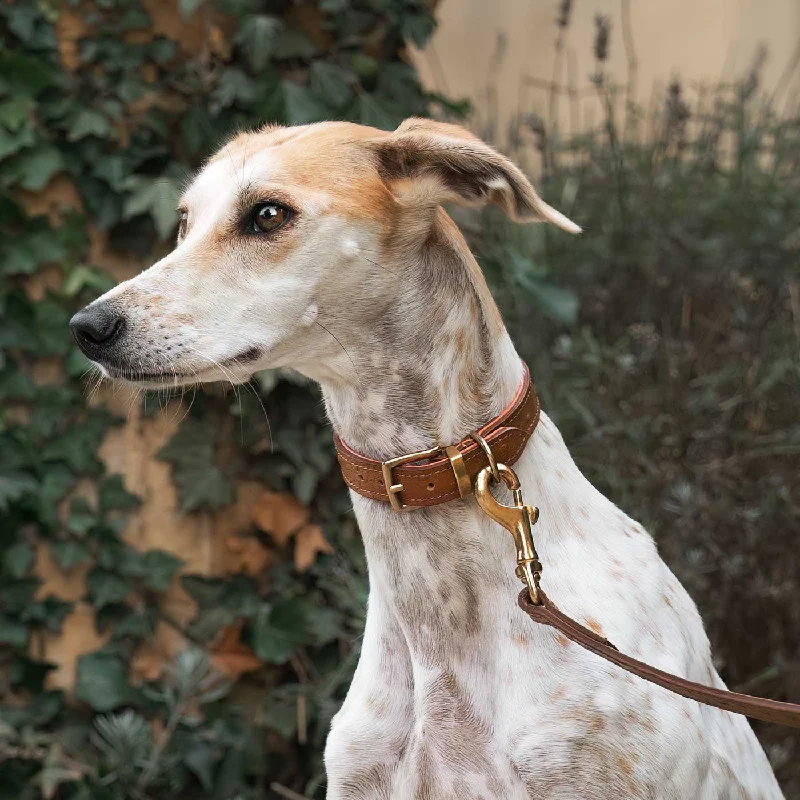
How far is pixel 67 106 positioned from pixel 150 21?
38 centimetres

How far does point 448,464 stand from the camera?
6.04 feet

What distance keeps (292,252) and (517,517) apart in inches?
24.1

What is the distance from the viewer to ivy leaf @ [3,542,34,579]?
330 cm

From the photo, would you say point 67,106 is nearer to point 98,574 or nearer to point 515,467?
point 98,574

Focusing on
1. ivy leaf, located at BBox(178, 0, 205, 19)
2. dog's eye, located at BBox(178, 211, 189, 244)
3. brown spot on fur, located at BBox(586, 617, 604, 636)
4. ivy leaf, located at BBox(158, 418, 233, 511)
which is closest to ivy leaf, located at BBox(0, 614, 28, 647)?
ivy leaf, located at BBox(158, 418, 233, 511)

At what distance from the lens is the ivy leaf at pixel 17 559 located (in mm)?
3299

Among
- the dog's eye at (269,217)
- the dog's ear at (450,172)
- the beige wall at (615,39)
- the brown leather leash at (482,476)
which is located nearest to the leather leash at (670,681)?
the brown leather leash at (482,476)

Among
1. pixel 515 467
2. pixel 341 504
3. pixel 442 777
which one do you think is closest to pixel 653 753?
pixel 442 777

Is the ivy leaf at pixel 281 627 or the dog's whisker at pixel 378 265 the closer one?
the dog's whisker at pixel 378 265

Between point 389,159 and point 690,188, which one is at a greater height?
point 389,159

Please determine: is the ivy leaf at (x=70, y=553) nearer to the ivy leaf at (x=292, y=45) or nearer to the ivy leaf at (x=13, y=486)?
the ivy leaf at (x=13, y=486)

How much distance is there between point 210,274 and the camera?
1872mm

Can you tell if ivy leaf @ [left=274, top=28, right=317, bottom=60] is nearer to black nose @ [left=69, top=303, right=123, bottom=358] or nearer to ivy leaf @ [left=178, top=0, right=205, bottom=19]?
ivy leaf @ [left=178, top=0, right=205, bottom=19]

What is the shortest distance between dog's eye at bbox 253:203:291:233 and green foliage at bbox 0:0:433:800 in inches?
57.1
